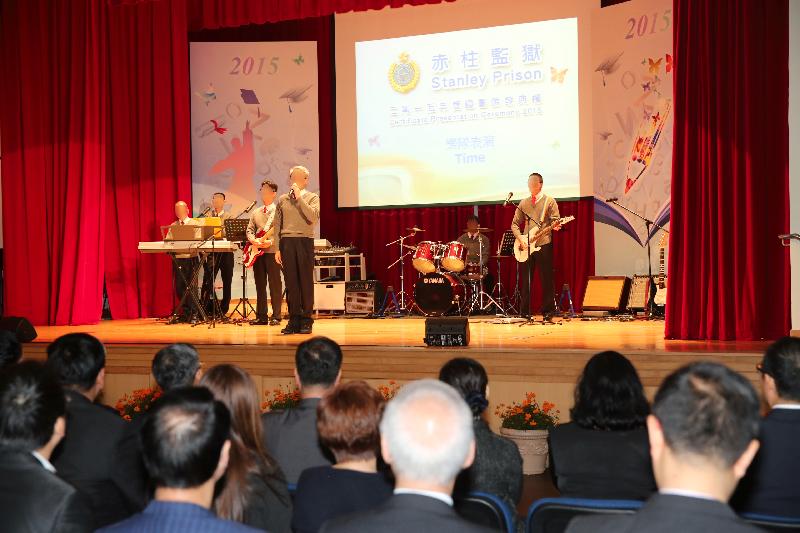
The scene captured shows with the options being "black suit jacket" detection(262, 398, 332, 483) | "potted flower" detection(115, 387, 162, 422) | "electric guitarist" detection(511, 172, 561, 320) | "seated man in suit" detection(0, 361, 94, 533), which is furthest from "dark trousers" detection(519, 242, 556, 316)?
"seated man in suit" detection(0, 361, 94, 533)

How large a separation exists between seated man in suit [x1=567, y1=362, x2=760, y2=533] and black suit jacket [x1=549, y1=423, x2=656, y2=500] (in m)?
1.19

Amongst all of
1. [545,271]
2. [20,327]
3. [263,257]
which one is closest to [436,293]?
[545,271]

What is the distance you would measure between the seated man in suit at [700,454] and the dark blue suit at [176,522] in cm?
76

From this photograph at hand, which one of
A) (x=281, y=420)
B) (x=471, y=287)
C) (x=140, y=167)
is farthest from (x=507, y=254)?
(x=281, y=420)

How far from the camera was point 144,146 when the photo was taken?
10703 millimetres

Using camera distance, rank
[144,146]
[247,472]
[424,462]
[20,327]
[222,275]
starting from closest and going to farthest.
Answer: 1. [424,462]
2. [247,472]
3. [20,327]
4. [222,275]
5. [144,146]

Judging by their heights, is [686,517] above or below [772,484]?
above

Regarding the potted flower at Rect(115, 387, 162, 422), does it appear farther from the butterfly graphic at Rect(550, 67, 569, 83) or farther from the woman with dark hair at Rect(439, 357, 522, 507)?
the butterfly graphic at Rect(550, 67, 569, 83)

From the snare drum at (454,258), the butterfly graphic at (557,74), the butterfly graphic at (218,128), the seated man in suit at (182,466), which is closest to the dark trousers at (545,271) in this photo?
the snare drum at (454,258)

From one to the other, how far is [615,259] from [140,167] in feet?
19.6

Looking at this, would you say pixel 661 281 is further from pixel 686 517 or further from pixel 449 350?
pixel 686 517

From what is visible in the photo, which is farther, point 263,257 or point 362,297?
point 362,297

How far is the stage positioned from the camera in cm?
550

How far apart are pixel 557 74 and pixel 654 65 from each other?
1104 millimetres
